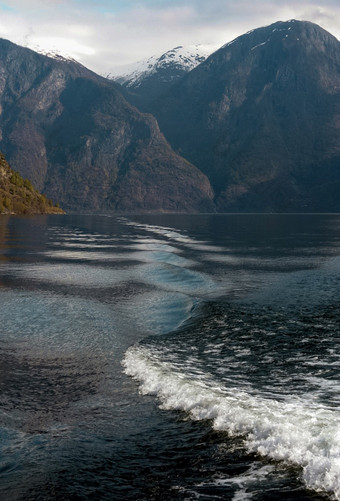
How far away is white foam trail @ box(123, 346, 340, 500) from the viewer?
554 inches

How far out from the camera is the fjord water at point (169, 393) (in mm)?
13766

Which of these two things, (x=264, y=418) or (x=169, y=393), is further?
(x=169, y=393)

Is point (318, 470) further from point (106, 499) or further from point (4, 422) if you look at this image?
point (4, 422)

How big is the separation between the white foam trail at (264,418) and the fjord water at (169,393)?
0.16 feet

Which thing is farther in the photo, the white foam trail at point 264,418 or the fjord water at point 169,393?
the white foam trail at point 264,418

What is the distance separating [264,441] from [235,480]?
2.19m

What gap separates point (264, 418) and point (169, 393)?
449 cm

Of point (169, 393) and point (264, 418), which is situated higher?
point (264, 418)

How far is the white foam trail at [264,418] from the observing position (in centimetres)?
1408

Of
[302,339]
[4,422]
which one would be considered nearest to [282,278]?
[302,339]

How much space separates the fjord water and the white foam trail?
0.05 meters

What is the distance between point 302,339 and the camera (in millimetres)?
28688

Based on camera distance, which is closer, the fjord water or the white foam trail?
the fjord water

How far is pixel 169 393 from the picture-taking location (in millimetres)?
20281
